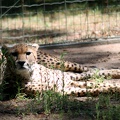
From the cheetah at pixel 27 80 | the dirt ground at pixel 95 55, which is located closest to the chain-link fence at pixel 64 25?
the dirt ground at pixel 95 55

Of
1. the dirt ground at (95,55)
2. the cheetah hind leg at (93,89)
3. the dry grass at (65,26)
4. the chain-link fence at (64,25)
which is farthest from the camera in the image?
the dry grass at (65,26)

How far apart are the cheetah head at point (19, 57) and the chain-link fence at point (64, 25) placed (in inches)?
102

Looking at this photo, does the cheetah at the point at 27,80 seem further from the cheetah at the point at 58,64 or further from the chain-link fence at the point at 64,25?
the chain-link fence at the point at 64,25

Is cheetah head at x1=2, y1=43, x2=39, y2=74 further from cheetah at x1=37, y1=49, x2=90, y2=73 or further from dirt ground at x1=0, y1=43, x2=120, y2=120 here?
dirt ground at x1=0, y1=43, x2=120, y2=120

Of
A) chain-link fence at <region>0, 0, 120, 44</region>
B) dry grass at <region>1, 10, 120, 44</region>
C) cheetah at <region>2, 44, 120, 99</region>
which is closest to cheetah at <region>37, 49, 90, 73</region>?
cheetah at <region>2, 44, 120, 99</region>

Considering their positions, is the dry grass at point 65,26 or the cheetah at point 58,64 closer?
the cheetah at point 58,64

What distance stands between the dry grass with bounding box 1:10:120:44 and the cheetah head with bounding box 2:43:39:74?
297cm

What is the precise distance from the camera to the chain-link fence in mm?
7934

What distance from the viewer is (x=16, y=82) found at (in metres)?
4.59

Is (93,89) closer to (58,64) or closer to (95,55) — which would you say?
(58,64)

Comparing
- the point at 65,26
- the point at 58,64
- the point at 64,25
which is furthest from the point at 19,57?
the point at 64,25

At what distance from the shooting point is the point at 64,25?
937 cm

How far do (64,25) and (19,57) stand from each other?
492cm

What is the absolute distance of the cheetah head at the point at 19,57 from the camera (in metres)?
4.52
